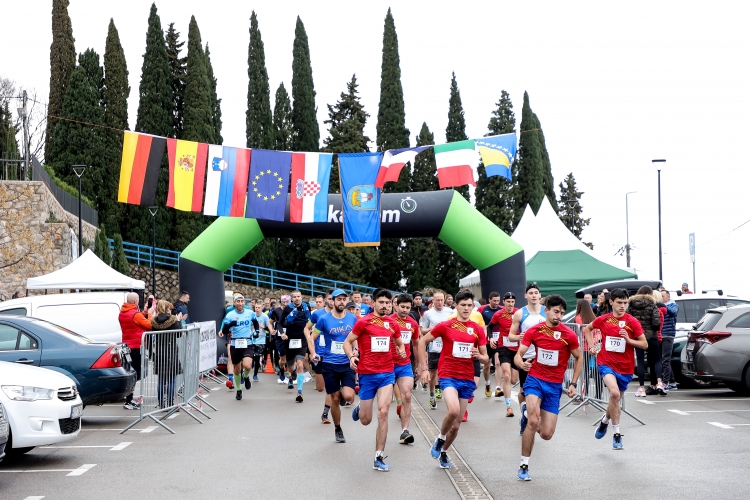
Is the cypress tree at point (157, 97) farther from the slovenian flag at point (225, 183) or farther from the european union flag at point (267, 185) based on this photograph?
the european union flag at point (267, 185)

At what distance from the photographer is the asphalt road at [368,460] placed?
8.07 meters

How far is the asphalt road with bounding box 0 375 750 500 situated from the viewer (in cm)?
807

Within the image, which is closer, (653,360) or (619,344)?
(619,344)

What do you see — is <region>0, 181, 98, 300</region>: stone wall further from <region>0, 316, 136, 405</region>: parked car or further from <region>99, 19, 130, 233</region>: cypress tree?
<region>99, 19, 130, 233</region>: cypress tree

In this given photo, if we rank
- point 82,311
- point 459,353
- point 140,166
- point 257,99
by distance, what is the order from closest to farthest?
point 459,353 → point 82,311 → point 140,166 → point 257,99

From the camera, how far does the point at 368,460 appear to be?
387 inches

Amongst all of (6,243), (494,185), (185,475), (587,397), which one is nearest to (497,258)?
(587,397)

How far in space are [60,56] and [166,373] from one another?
41.7 metres

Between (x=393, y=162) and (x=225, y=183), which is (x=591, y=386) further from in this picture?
(x=225, y=183)

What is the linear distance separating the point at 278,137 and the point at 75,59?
11766 millimetres

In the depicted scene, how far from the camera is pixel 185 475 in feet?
29.6

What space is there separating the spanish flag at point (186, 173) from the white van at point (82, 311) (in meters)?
7.58

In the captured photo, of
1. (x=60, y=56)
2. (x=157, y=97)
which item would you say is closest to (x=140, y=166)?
(x=157, y=97)

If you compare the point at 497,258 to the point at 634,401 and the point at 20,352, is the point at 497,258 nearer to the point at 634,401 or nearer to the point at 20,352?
the point at 634,401
